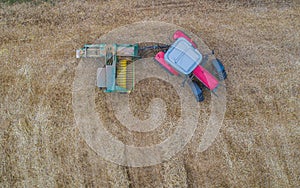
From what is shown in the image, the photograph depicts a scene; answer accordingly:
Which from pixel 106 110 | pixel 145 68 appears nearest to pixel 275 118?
pixel 145 68

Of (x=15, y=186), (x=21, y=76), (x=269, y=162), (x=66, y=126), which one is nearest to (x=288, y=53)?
(x=269, y=162)

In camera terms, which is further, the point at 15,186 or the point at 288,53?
the point at 288,53

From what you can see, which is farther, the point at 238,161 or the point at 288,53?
the point at 288,53

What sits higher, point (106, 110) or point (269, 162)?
point (106, 110)

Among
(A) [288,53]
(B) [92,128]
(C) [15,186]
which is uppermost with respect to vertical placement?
(A) [288,53]

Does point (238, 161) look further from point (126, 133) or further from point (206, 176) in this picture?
point (126, 133)

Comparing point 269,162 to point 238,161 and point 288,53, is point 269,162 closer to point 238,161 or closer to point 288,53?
point 238,161
